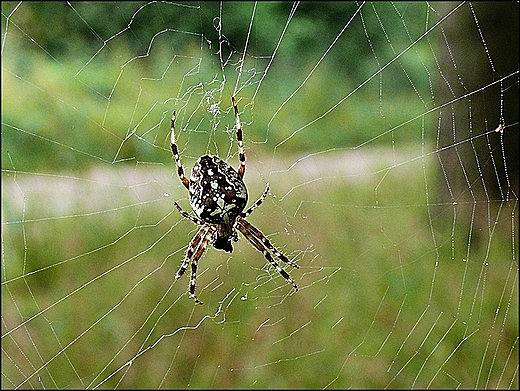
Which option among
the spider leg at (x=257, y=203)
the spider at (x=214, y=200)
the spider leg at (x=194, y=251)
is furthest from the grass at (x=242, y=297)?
the spider leg at (x=257, y=203)

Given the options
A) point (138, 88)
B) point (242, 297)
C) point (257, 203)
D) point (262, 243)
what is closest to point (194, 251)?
point (262, 243)

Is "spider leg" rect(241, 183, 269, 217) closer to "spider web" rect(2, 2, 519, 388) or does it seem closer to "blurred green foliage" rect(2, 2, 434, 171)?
"spider web" rect(2, 2, 519, 388)

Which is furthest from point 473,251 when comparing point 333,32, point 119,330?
point 333,32

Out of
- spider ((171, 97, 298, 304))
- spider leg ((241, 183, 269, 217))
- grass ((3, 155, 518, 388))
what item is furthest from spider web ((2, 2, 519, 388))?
spider leg ((241, 183, 269, 217))

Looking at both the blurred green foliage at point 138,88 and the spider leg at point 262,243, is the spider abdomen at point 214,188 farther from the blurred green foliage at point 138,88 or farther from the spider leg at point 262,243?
the blurred green foliage at point 138,88

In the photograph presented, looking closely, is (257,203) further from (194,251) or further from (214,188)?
(194,251)
